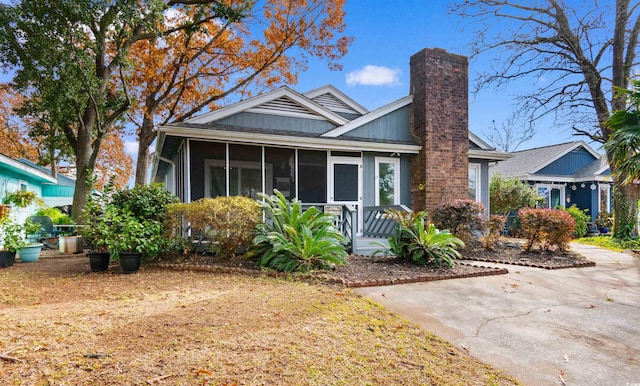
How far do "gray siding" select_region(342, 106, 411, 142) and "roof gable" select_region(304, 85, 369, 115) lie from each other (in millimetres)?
2982

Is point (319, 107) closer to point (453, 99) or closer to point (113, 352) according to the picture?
point (453, 99)

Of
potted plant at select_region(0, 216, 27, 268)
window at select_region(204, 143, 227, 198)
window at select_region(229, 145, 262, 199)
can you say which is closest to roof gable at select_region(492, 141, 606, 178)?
window at select_region(229, 145, 262, 199)

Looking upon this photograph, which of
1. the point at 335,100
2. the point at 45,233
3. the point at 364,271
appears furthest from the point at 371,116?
the point at 45,233

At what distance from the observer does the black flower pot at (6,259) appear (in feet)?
24.4

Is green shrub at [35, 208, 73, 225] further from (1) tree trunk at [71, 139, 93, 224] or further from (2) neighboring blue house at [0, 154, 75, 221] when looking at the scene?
(2) neighboring blue house at [0, 154, 75, 221]

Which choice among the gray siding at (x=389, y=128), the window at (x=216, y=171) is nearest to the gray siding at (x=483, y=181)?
the gray siding at (x=389, y=128)

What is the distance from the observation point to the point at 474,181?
11.8m

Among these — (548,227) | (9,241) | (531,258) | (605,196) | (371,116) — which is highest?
(371,116)

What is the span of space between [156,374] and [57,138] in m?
15.9

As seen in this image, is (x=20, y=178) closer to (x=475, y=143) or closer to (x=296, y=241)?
(x=296, y=241)

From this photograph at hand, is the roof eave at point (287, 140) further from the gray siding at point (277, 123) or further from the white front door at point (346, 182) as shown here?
the gray siding at point (277, 123)

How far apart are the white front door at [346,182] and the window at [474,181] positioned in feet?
13.6

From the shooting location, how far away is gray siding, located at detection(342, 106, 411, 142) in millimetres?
10568

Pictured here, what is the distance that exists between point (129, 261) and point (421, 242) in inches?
205
